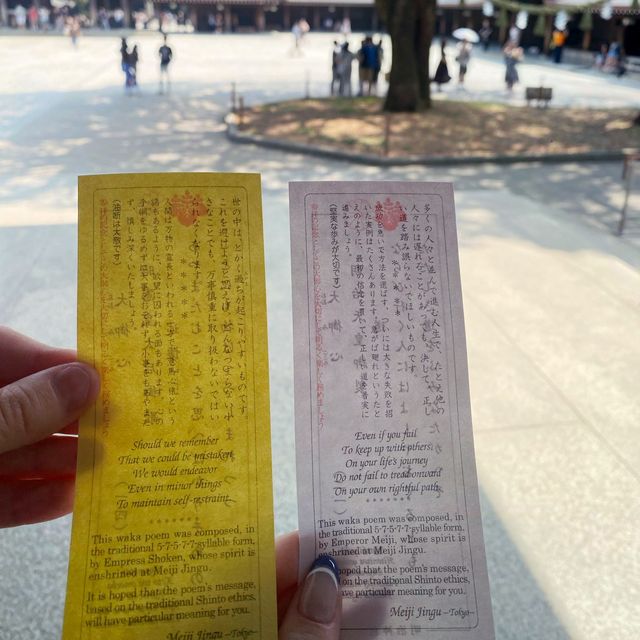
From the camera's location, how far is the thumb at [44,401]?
549 mm

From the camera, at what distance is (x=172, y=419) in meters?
0.56

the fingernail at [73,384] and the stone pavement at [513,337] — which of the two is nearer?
the fingernail at [73,384]

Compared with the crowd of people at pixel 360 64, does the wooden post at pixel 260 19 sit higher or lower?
higher

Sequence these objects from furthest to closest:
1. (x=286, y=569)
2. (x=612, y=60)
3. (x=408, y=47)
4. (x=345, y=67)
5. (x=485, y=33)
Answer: (x=485, y=33) < (x=612, y=60) < (x=345, y=67) < (x=408, y=47) < (x=286, y=569)

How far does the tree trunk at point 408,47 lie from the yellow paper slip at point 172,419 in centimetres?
612

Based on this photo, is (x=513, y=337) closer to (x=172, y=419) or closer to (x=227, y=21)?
(x=172, y=419)

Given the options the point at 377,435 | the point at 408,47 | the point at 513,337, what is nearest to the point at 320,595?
the point at 377,435

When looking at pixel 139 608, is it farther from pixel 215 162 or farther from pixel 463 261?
pixel 215 162

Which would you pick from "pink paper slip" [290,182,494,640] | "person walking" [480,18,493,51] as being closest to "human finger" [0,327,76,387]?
"pink paper slip" [290,182,494,640]

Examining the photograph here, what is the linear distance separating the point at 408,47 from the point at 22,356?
20.2 ft

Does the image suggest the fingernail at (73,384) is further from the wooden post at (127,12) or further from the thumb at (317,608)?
the wooden post at (127,12)

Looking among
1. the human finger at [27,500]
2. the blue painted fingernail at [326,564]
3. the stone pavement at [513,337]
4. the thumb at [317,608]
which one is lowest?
the stone pavement at [513,337]

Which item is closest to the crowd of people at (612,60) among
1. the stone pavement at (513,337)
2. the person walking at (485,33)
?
the person walking at (485,33)

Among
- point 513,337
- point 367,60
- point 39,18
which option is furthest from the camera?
point 39,18
